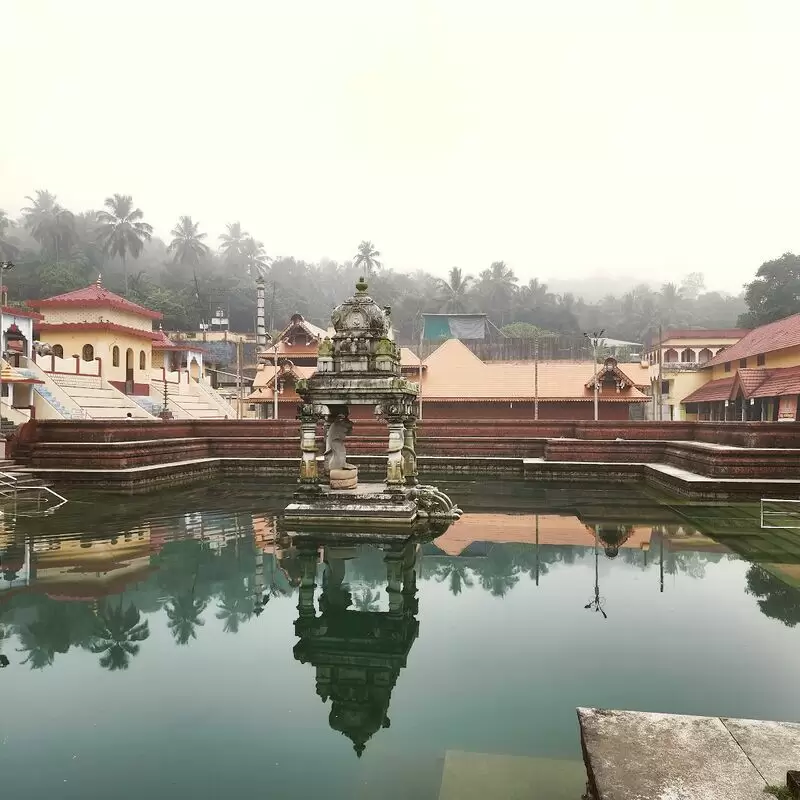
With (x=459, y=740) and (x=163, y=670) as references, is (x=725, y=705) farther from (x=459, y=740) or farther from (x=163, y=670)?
(x=163, y=670)

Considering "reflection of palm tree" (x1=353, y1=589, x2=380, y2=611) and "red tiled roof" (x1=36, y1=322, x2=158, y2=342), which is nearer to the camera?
"reflection of palm tree" (x1=353, y1=589, x2=380, y2=611)

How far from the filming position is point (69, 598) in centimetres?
763

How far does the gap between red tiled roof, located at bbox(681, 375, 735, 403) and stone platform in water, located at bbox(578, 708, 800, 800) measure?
33.0 metres

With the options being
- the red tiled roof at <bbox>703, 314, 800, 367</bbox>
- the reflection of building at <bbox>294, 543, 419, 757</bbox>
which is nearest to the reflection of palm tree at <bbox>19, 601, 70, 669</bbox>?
the reflection of building at <bbox>294, 543, 419, 757</bbox>

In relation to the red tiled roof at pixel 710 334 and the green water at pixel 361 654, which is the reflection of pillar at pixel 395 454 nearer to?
the green water at pixel 361 654

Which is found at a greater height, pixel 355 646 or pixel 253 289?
pixel 253 289

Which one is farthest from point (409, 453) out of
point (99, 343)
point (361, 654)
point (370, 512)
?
point (99, 343)

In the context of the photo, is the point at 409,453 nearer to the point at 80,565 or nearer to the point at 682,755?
the point at 80,565

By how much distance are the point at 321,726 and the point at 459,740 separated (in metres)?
1.10

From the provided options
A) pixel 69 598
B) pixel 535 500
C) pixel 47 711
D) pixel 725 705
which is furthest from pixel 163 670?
pixel 535 500

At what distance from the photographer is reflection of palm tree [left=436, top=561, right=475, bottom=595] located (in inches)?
328

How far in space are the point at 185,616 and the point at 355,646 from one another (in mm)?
2289

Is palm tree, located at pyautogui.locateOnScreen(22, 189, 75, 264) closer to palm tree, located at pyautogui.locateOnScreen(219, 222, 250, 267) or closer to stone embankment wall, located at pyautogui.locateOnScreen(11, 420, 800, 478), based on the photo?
palm tree, located at pyautogui.locateOnScreen(219, 222, 250, 267)

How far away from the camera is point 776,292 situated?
48.9 meters
